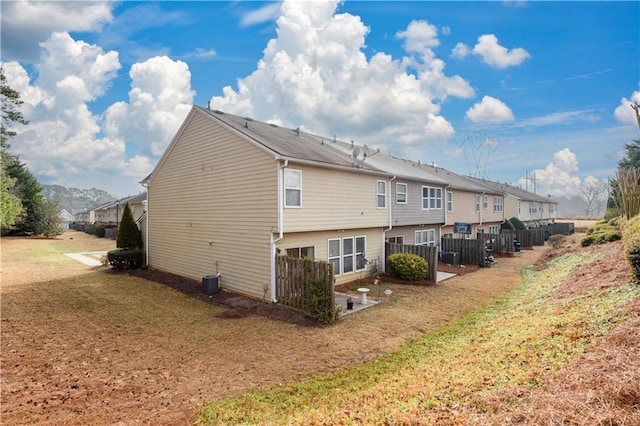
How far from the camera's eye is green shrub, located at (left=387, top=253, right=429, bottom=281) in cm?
1597

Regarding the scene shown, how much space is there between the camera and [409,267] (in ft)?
52.6

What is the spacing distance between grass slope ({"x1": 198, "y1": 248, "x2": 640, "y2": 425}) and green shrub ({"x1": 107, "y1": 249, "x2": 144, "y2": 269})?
16060 mm

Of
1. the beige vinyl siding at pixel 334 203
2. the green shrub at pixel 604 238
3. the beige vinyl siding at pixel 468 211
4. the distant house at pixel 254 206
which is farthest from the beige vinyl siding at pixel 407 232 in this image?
the green shrub at pixel 604 238

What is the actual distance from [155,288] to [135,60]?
514 inches

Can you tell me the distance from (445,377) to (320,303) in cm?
546

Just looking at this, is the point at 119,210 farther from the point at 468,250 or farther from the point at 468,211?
the point at 468,250

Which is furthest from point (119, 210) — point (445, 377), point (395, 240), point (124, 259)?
point (445, 377)

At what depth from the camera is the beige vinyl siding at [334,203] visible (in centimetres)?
1320

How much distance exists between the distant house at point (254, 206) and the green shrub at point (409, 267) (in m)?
1.34

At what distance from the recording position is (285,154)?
40.7 feet

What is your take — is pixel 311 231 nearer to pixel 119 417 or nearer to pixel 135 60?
pixel 119 417

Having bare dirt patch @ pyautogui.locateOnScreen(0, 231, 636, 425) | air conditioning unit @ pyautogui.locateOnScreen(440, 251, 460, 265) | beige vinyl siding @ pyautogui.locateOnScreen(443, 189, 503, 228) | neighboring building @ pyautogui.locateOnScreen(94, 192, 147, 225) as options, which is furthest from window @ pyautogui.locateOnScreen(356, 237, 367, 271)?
neighboring building @ pyautogui.locateOnScreen(94, 192, 147, 225)

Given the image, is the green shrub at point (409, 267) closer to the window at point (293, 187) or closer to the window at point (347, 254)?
the window at point (347, 254)

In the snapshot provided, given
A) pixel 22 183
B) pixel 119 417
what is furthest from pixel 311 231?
pixel 22 183
